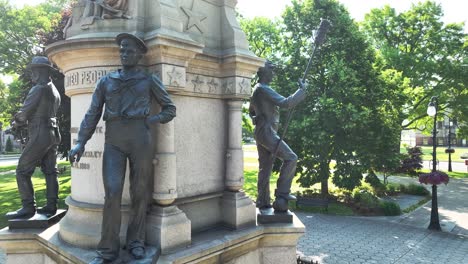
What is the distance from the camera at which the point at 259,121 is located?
5.57m

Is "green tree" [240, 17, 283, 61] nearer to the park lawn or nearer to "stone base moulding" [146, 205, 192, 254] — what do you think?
the park lawn

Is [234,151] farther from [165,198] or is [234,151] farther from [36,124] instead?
[36,124]

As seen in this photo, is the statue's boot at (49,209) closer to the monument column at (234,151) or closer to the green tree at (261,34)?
the monument column at (234,151)

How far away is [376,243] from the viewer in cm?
1064

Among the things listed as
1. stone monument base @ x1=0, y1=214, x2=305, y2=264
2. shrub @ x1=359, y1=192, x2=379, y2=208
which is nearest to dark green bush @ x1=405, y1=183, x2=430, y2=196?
shrub @ x1=359, y1=192, x2=379, y2=208

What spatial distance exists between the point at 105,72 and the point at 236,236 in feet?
9.60

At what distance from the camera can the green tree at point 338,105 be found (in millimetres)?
15305

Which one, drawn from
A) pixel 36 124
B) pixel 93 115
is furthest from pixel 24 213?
pixel 93 115

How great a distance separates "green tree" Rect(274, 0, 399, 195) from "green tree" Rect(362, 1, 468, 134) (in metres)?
9.05

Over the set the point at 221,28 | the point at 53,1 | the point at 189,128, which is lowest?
the point at 189,128

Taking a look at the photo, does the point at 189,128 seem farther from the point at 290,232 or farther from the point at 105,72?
the point at 290,232

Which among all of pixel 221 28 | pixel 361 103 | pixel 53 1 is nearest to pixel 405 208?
pixel 361 103

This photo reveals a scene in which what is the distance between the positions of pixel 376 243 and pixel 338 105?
6664mm

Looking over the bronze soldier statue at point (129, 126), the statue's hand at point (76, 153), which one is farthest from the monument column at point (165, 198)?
the statue's hand at point (76, 153)
